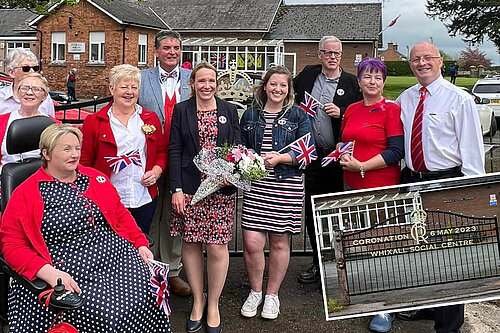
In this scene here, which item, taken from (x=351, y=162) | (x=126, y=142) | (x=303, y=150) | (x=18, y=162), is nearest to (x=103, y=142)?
(x=126, y=142)

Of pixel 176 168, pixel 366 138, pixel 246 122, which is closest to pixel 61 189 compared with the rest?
pixel 176 168

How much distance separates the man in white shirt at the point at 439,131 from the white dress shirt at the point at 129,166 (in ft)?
6.72

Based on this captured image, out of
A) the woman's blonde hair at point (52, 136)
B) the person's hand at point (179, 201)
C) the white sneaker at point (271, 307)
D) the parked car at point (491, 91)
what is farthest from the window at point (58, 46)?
the woman's blonde hair at point (52, 136)

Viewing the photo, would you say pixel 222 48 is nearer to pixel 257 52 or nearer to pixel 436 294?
pixel 257 52

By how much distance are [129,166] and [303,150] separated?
1.36 metres

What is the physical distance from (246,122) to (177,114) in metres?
0.58

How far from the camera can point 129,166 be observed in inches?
163

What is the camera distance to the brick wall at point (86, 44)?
34750 mm

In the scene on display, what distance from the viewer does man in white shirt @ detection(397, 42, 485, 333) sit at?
12.3 ft

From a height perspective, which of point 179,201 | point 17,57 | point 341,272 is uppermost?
point 17,57

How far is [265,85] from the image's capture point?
439 centimetres

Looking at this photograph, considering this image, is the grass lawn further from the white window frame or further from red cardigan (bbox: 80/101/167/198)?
red cardigan (bbox: 80/101/167/198)

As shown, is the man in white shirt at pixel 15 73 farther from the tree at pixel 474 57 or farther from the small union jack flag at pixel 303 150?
the tree at pixel 474 57

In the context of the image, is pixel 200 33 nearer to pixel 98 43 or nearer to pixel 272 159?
pixel 98 43
